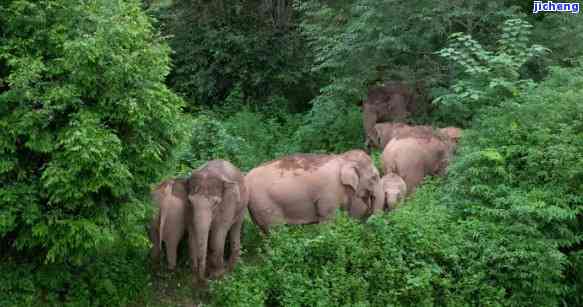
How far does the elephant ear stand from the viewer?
859cm

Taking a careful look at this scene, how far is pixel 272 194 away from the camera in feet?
27.5

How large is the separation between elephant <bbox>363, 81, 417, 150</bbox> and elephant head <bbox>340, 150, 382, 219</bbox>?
4.90 meters

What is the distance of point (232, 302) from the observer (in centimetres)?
714

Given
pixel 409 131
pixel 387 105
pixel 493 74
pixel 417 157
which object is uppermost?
pixel 493 74

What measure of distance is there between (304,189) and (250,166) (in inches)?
165

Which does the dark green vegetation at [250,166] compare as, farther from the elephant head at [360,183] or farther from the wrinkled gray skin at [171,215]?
the elephant head at [360,183]

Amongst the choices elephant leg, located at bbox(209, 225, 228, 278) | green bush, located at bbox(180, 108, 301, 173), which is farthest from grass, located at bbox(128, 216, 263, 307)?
green bush, located at bbox(180, 108, 301, 173)

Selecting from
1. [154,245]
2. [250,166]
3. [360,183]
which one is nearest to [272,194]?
[360,183]

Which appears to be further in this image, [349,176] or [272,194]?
[349,176]

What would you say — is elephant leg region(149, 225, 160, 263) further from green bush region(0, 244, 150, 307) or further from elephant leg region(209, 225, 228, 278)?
elephant leg region(209, 225, 228, 278)

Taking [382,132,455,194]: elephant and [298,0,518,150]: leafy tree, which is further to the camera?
[298,0,518,150]: leafy tree

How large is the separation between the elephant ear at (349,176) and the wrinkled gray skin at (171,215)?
2158 millimetres

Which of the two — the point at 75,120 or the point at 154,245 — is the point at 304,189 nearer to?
the point at 154,245

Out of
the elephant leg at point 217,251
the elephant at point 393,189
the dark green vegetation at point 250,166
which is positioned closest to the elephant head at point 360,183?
the elephant at point 393,189
